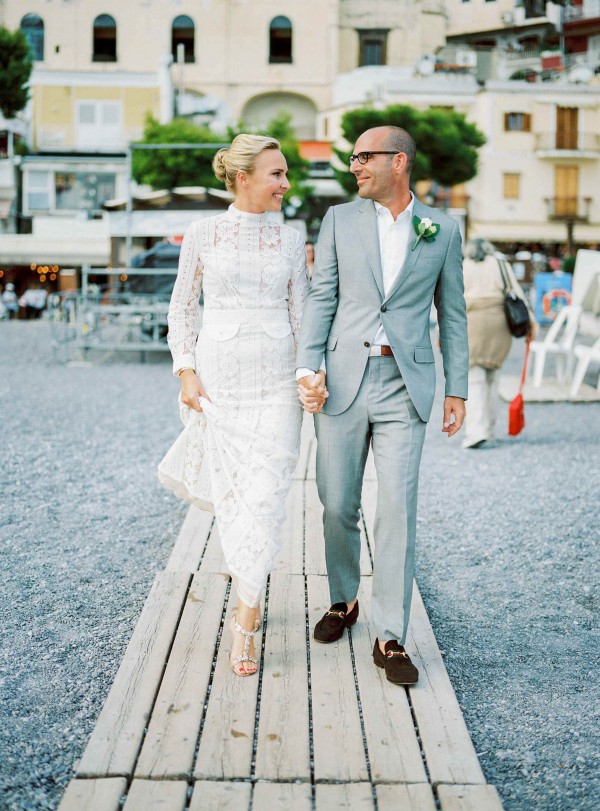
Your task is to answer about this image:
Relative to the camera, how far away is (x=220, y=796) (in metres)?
2.70

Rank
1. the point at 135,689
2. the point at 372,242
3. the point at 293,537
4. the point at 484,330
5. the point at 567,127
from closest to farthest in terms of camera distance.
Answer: the point at 135,689 < the point at 372,242 < the point at 293,537 < the point at 484,330 < the point at 567,127

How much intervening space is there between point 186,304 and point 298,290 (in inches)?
16.5

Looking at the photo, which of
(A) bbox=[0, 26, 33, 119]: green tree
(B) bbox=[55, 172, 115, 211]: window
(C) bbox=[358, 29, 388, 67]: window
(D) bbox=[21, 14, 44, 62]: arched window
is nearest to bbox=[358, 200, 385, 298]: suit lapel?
(A) bbox=[0, 26, 33, 119]: green tree

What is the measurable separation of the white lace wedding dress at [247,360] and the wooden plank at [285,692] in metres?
0.31

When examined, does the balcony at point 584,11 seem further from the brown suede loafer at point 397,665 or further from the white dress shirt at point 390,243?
the brown suede loafer at point 397,665

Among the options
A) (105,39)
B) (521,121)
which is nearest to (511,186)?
(521,121)

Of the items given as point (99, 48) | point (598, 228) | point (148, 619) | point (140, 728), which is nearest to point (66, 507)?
point (148, 619)

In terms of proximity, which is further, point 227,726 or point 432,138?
point 432,138

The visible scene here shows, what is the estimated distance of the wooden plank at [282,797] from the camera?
265 cm

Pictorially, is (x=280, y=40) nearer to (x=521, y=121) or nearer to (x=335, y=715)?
(x=521, y=121)

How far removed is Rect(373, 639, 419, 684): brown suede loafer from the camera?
11.3 ft

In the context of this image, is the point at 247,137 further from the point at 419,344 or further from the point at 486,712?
the point at 486,712

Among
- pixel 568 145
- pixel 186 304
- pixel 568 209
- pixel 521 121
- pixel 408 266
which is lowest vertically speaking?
pixel 186 304

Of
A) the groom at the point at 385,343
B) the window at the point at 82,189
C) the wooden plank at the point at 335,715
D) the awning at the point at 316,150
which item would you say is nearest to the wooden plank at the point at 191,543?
the wooden plank at the point at 335,715
